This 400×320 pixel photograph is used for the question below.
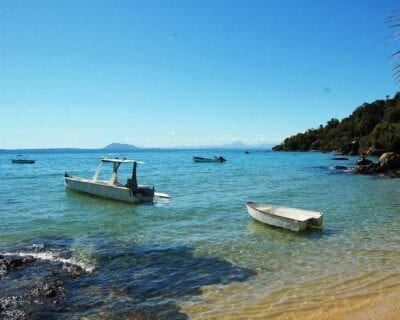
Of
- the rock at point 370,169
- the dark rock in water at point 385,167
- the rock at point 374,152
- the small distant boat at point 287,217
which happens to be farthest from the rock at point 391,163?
the rock at point 374,152

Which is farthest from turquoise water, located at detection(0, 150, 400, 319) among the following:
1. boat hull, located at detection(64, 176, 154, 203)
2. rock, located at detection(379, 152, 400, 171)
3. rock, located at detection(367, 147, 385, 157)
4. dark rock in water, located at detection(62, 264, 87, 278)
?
rock, located at detection(367, 147, 385, 157)

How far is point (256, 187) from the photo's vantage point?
42.6m

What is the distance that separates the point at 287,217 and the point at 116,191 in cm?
1555

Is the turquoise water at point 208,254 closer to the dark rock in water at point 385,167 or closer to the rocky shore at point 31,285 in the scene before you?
the rocky shore at point 31,285

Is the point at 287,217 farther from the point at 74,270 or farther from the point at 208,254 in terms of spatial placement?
the point at 74,270

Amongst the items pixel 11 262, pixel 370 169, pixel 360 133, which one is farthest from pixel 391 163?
pixel 360 133

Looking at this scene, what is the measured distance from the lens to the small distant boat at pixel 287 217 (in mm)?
20484

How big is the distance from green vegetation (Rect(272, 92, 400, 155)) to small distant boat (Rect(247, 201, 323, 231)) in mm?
76655

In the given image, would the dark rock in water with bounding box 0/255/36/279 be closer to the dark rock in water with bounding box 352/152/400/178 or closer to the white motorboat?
the white motorboat

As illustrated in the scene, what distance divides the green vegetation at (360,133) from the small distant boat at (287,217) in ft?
251

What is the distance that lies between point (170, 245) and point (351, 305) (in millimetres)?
8699

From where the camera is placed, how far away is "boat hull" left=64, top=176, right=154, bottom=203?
31562mm

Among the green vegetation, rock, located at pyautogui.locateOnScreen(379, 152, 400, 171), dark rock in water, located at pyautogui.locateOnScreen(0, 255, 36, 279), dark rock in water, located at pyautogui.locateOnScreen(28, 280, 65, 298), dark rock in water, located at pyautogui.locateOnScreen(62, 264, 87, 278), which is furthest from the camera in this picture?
the green vegetation

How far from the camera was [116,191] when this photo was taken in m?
32.6
